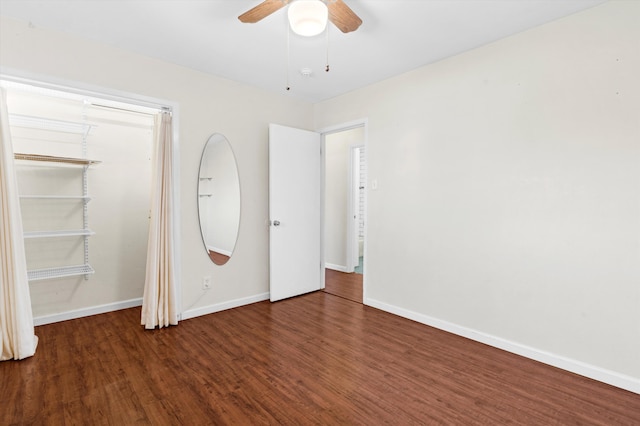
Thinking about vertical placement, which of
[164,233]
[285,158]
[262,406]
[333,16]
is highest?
[333,16]

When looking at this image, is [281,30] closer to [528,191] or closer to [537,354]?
[528,191]

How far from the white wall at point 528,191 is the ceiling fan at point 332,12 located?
137 cm

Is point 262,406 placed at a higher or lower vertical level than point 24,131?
lower

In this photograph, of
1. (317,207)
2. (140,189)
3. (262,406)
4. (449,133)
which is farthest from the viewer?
(317,207)

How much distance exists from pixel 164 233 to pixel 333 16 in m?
2.36

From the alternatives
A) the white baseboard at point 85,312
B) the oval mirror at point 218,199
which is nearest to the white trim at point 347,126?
the oval mirror at point 218,199

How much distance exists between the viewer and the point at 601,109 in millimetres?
2146

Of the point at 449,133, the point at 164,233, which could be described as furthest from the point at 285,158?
the point at 449,133

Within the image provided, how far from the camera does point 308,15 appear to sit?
1713mm

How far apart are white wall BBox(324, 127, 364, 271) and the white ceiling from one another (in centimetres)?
211

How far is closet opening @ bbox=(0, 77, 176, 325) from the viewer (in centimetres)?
300

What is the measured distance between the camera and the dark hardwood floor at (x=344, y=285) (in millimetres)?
4082

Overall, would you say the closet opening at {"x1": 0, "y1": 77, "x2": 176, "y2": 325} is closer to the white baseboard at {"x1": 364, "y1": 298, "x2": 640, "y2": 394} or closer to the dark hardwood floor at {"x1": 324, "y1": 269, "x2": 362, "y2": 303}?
the dark hardwood floor at {"x1": 324, "y1": 269, "x2": 362, "y2": 303}

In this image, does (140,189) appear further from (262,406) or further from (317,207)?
(262,406)
